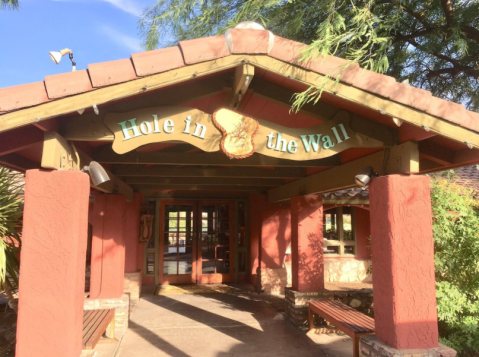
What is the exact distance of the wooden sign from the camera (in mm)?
3170

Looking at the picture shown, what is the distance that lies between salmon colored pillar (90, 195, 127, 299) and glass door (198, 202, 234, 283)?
4199 millimetres

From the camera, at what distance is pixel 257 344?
17.8ft

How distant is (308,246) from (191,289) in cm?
404

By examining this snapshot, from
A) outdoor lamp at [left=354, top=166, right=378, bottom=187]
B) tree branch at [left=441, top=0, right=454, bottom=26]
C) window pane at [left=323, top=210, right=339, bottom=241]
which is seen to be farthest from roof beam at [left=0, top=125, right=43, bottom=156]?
window pane at [left=323, top=210, right=339, bottom=241]

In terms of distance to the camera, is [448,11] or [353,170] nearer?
[353,170]

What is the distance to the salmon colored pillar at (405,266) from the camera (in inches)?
129

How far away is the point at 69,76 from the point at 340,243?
30.8 feet

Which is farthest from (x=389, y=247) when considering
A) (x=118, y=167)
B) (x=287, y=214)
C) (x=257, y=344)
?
(x=287, y=214)

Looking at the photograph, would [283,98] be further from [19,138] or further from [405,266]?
[19,138]

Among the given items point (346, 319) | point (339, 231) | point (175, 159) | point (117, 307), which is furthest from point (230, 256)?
point (175, 159)

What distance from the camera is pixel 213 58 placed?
9.73 feet

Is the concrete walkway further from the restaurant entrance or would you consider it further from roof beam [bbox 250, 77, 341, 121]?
roof beam [bbox 250, 77, 341, 121]

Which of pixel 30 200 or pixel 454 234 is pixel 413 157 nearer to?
pixel 454 234

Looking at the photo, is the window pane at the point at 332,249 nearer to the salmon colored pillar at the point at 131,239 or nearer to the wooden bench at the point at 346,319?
the wooden bench at the point at 346,319
